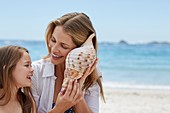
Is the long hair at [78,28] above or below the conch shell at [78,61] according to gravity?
above

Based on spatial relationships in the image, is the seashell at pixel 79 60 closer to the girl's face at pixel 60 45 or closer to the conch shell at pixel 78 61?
the conch shell at pixel 78 61

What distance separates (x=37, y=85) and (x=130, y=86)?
7.16m

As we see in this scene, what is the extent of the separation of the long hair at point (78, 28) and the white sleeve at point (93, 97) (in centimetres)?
7

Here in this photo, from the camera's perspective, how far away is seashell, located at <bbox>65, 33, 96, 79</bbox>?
2.08m

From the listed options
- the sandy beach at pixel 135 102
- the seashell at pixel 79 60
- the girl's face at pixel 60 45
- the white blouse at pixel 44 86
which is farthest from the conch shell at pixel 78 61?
the sandy beach at pixel 135 102

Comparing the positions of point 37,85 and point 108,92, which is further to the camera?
point 108,92

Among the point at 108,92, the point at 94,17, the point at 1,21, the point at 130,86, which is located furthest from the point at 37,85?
the point at 1,21

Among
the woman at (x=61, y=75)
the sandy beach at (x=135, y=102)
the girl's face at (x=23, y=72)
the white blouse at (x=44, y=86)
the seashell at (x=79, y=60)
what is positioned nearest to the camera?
the seashell at (x=79, y=60)

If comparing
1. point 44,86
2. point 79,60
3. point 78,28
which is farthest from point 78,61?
point 44,86

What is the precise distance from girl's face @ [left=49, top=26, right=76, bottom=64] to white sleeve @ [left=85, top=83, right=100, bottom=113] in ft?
0.99

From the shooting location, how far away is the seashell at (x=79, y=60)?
2.08 metres

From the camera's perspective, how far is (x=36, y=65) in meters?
2.49

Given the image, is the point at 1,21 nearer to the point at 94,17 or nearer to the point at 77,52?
the point at 94,17

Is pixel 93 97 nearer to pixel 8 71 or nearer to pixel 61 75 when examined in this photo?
pixel 61 75
